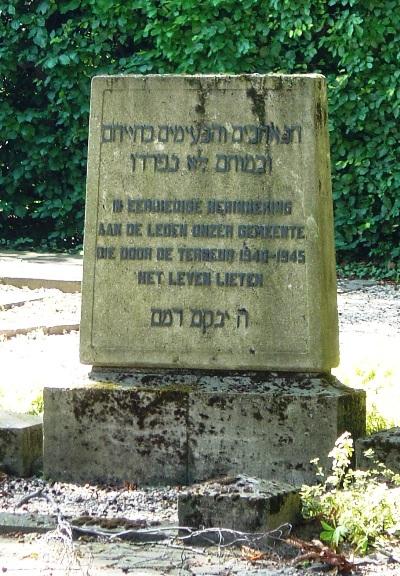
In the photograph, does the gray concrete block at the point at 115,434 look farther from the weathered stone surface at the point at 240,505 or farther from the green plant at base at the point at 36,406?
the green plant at base at the point at 36,406

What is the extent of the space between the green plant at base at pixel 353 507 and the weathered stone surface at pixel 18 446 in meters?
1.22

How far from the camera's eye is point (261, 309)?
4.83m

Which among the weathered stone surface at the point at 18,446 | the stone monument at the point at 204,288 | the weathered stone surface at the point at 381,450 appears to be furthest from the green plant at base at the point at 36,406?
the weathered stone surface at the point at 381,450

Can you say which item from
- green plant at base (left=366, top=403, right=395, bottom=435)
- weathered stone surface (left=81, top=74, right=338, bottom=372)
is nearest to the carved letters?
weathered stone surface (left=81, top=74, right=338, bottom=372)

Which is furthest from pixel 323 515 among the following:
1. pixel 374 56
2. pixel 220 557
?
pixel 374 56

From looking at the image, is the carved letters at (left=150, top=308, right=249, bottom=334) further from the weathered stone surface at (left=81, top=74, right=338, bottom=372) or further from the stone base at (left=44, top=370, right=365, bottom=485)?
the stone base at (left=44, top=370, right=365, bottom=485)

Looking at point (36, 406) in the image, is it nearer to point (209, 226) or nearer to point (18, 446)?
point (18, 446)

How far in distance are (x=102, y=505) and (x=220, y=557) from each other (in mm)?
731

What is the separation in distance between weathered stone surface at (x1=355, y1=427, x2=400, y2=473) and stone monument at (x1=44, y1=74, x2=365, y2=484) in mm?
130

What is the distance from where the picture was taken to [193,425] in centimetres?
476

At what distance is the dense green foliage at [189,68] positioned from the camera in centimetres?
1071

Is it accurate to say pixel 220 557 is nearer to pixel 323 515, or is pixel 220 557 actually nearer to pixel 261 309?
pixel 323 515

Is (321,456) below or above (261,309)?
below

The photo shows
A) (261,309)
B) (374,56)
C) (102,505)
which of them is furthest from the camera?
(374,56)
